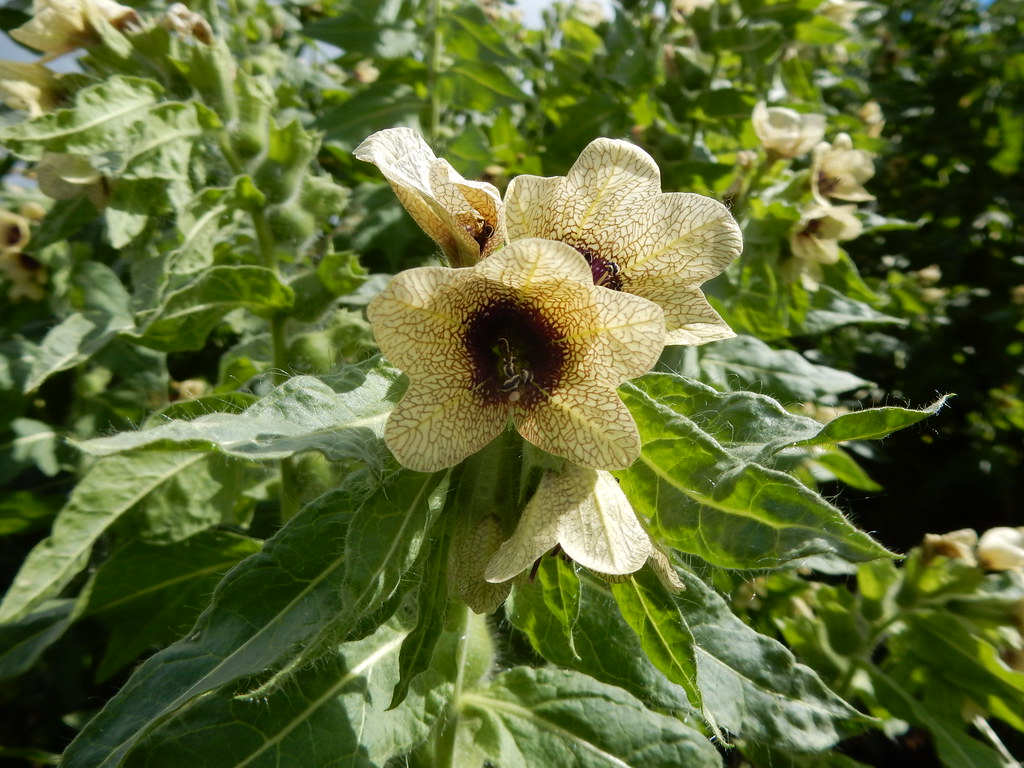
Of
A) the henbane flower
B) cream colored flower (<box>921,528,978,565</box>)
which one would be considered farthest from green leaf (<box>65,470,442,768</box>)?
cream colored flower (<box>921,528,978,565</box>)

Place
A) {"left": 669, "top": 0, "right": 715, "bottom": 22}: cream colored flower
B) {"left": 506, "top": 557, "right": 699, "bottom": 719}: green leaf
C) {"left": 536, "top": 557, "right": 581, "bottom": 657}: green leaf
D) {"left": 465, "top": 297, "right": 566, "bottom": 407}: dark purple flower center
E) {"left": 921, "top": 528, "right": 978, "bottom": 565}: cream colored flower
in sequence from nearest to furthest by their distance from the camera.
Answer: {"left": 465, "top": 297, "right": 566, "bottom": 407}: dark purple flower center < {"left": 536, "top": 557, "right": 581, "bottom": 657}: green leaf < {"left": 506, "top": 557, "right": 699, "bottom": 719}: green leaf < {"left": 921, "top": 528, "right": 978, "bottom": 565}: cream colored flower < {"left": 669, "top": 0, "right": 715, "bottom": 22}: cream colored flower

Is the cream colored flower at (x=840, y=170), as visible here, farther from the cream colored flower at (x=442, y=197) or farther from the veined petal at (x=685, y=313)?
the cream colored flower at (x=442, y=197)

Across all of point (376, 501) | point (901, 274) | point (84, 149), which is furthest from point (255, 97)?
point (901, 274)

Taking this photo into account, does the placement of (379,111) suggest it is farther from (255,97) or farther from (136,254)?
(136,254)

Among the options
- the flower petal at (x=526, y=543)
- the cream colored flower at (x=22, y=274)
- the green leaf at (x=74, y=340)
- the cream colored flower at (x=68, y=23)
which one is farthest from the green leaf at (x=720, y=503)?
the cream colored flower at (x=22, y=274)

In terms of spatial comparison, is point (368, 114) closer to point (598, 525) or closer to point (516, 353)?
point (516, 353)

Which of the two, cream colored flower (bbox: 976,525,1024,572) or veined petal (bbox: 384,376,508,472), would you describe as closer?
veined petal (bbox: 384,376,508,472)

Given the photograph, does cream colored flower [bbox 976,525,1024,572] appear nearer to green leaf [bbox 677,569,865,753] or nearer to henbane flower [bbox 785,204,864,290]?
henbane flower [bbox 785,204,864,290]
